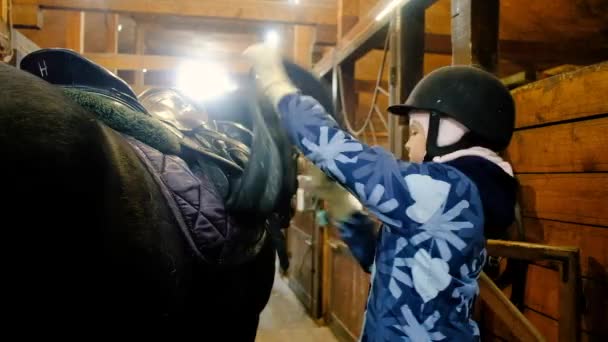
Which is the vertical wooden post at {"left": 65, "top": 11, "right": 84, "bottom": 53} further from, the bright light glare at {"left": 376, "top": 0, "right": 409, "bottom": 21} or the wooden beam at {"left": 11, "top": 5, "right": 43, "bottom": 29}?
the bright light glare at {"left": 376, "top": 0, "right": 409, "bottom": 21}

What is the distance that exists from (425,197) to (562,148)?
1178 mm

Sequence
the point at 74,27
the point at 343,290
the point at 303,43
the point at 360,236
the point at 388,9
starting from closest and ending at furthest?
the point at 360,236
the point at 388,9
the point at 343,290
the point at 74,27
the point at 303,43

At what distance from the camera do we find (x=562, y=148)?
194 cm

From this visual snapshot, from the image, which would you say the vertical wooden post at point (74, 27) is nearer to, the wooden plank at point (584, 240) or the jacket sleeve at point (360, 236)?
the jacket sleeve at point (360, 236)

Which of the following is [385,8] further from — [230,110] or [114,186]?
[114,186]

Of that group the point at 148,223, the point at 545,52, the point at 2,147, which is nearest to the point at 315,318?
the point at 545,52

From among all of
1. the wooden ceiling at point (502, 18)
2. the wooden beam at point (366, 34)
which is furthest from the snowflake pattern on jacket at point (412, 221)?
the wooden ceiling at point (502, 18)

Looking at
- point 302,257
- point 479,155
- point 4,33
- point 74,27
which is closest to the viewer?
point 479,155

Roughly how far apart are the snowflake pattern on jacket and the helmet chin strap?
16cm

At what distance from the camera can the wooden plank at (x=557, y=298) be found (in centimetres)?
173

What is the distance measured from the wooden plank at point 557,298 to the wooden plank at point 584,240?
0.04 meters

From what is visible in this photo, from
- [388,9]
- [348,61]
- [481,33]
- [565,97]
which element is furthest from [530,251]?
[348,61]

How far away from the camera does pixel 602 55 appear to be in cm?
483

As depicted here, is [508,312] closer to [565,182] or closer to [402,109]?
[565,182]
